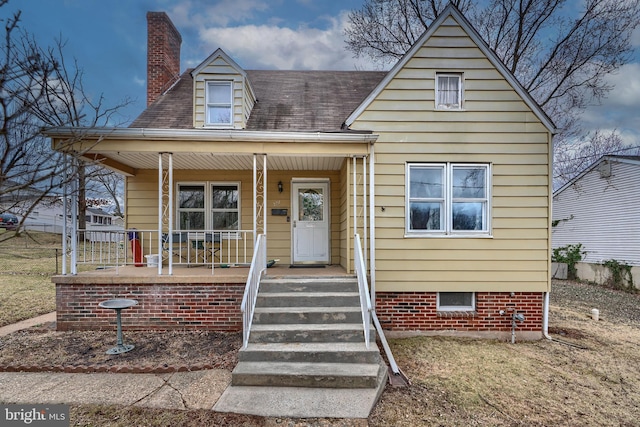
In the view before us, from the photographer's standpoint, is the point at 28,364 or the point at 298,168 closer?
the point at 28,364

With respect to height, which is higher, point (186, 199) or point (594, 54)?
point (594, 54)

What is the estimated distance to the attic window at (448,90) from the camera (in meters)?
6.43

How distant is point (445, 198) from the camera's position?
248 inches

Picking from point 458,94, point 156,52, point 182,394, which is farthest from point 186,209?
point 458,94

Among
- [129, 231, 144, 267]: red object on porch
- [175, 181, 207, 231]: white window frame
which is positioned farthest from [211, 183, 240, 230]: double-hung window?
[129, 231, 144, 267]: red object on porch

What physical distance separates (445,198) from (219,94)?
544 centimetres

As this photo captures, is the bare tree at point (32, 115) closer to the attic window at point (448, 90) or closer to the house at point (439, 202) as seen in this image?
the house at point (439, 202)

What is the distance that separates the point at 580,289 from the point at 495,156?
9.12 m

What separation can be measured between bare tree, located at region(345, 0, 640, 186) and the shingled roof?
439cm

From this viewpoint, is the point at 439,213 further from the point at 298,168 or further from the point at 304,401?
the point at 304,401

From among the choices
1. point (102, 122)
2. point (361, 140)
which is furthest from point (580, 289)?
point (102, 122)

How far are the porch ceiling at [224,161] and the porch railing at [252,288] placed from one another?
195 centimetres

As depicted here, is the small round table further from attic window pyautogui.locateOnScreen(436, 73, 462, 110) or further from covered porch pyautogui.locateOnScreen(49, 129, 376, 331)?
attic window pyautogui.locateOnScreen(436, 73, 462, 110)

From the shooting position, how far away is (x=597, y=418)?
360 cm
